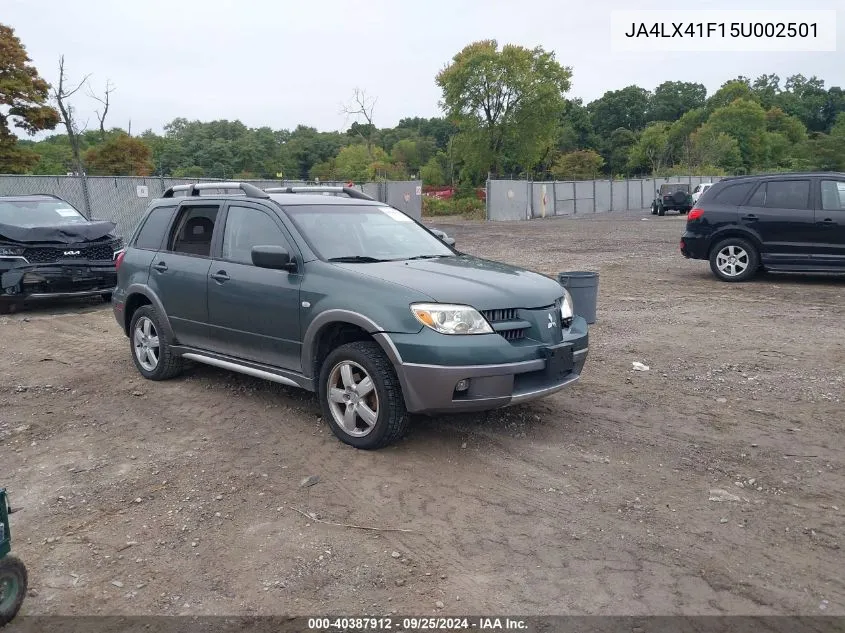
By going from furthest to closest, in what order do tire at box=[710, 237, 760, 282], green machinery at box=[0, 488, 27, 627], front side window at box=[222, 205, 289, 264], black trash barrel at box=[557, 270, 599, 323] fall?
tire at box=[710, 237, 760, 282] < black trash barrel at box=[557, 270, 599, 323] < front side window at box=[222, 205, 289, 264] < green machinery at box=[0, 488, 27, 627]

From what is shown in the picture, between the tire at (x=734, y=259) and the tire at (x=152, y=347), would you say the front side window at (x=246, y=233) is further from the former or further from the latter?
the tire at (x=734, y=259)

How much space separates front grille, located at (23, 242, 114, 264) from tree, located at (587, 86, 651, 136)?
391 feet

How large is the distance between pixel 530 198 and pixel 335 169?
42.5 meters

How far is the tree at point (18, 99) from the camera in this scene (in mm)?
30766

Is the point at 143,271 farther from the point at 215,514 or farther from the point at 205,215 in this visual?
the point at 215,514

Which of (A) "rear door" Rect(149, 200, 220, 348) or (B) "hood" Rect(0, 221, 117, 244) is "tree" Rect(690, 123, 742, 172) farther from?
(A) "rear door" Rect(149, 200, 220, 348)

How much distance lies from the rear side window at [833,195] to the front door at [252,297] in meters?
9.23

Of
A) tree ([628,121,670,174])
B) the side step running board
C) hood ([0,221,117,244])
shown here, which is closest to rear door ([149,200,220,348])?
the side step running board

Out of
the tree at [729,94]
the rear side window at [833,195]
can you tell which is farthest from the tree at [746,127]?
the rear side window at [833,195]

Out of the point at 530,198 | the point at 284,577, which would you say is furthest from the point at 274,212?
the point at 530,198

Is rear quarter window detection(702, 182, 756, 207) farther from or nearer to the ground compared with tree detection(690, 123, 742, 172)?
nearer to the ground

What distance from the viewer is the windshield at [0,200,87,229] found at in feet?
36.7

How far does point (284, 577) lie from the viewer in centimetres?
349

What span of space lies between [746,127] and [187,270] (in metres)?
104
